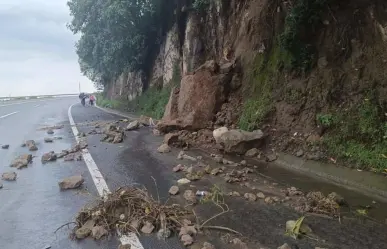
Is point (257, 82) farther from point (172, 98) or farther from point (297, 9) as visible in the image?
point (172, 98)

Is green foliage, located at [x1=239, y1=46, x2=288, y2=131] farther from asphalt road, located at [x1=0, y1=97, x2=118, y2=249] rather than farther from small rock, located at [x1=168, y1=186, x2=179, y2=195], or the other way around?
asphalt road, located at [x1=0, y1=97, x2=118, y2=249]

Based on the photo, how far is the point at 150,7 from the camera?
1886cm

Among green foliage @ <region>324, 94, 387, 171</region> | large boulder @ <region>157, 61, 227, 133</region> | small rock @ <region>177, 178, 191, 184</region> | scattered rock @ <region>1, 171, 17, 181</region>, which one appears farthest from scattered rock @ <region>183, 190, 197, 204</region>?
large boulder @ <region>157, 61, 227, 133</region>

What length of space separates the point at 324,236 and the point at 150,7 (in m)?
17.0

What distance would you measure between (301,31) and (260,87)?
2.06 metres

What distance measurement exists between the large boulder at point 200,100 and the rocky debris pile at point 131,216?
6.16 meters

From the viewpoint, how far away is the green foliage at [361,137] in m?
6.38

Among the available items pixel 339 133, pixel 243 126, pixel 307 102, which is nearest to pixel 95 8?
pixel 243 126

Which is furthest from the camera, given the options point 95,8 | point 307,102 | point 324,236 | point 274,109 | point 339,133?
point 95,8

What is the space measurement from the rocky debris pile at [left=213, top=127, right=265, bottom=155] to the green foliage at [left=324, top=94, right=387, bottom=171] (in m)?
1.74

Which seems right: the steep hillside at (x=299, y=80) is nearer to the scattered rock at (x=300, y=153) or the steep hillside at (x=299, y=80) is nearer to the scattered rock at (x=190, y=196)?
A: the scattered rock at (x=300, y=153)

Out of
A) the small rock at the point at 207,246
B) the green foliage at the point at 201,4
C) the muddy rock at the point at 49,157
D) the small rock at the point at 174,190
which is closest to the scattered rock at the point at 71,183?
the small rock at the point at 174,190

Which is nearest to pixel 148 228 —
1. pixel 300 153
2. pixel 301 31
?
pixel 300 153

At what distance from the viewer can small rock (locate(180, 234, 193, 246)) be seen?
3970 millimetres
